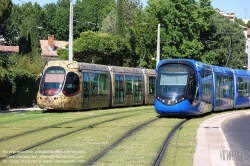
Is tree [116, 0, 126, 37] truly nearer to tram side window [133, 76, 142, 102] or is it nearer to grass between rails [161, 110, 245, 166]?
tram side window [133, 76, 142, 102]

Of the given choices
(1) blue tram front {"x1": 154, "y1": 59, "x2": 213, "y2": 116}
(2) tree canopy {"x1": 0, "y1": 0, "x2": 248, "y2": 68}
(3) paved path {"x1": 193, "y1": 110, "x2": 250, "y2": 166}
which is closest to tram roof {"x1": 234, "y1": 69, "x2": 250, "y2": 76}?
(1) blue tram front {"x1": 154, "y1": 59, "x2": 213, "y2": 116}

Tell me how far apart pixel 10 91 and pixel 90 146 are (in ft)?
61.9

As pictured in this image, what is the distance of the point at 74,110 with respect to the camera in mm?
29359

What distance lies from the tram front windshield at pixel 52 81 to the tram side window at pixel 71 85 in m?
0.27

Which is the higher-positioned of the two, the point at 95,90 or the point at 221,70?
the point at 221,70

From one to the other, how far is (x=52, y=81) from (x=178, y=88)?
6.86 meters

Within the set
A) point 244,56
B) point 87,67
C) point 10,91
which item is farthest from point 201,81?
point 244,56

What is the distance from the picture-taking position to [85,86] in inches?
1121

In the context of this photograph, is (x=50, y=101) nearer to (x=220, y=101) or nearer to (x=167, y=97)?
(x=167, y=97)

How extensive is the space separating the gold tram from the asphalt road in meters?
Answer: 8.03

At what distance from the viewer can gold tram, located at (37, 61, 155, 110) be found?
88.9 feet

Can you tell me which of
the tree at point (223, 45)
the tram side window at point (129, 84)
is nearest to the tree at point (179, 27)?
the tree at point (223, 45)

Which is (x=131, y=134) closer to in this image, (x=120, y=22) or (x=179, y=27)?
(x=179, y=27)

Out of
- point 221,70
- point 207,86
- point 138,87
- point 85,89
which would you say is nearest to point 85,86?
point 85,89
